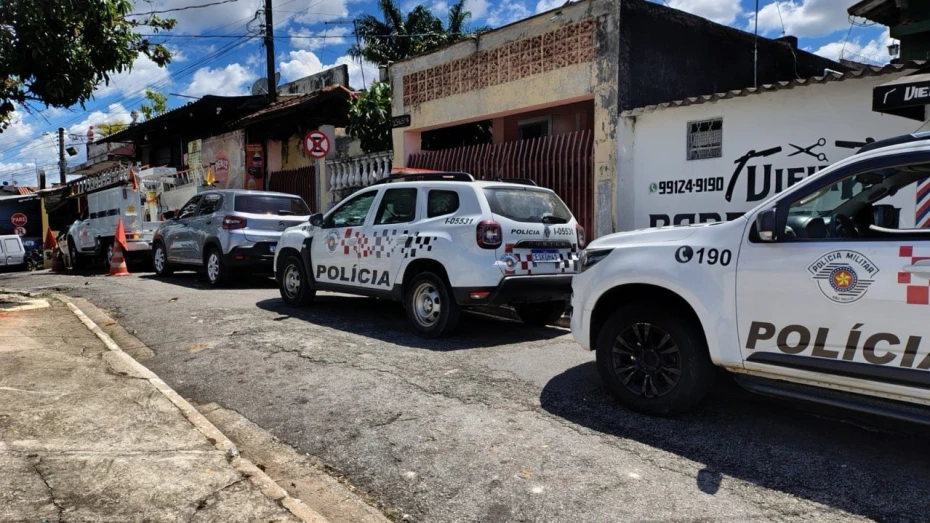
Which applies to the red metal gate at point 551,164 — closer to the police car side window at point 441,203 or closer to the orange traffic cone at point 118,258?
the police car side window at point 441,203

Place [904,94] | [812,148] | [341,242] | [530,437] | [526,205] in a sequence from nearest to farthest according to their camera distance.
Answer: [530,437]
[904,94]
[526,205]
[341,242]
[812,148]

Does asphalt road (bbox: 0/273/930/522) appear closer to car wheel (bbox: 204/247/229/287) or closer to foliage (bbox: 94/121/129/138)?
car wheel (bbox: 204/247/229/287)

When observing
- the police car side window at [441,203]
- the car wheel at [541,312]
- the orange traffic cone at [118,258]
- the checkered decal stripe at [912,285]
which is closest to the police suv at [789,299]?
the checkered decal stripe at [912,285]

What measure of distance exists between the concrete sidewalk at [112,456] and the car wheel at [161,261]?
8.18 m

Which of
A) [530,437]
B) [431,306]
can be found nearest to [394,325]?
[431,306]

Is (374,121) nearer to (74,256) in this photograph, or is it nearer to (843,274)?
(74,256)

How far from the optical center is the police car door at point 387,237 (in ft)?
24.4

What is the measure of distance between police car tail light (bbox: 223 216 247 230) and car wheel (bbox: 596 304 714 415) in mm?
8189

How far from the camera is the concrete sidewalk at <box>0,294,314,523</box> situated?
3207 mm

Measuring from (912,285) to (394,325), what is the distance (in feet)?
17.9

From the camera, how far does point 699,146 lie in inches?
390

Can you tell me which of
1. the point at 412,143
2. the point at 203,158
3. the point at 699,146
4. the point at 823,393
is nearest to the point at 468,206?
the point at 823,393

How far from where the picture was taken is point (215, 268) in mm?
11906

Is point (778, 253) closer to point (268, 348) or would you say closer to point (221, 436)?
point (221, 436)
